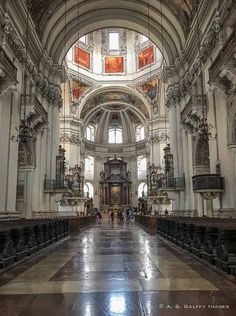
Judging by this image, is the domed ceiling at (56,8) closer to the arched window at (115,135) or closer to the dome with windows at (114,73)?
the dome with windows at (114,73)

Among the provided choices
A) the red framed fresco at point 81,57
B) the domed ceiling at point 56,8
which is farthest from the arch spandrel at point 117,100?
the domed ceiling at point 56,8

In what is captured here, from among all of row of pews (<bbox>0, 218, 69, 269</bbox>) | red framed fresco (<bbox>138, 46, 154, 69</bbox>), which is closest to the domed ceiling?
row of pews (<bbox>0, 218, 69, 269</bbox>)

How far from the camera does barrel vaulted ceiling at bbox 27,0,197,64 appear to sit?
17.6 m

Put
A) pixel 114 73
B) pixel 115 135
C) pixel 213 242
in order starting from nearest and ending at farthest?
pixel 213 242, pixel 114 73, pixel 115 135

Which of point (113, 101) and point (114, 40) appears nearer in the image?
point (114, 40)

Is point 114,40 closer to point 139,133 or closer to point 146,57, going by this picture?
point 146,57

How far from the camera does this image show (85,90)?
33812mm

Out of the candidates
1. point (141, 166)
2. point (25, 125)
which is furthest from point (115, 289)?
point (141, 166)

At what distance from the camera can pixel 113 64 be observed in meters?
35.3

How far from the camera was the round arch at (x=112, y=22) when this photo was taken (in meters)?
18.5

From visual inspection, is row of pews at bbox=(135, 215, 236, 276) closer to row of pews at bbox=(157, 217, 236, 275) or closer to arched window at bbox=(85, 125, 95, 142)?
row of pews at bbox=(157, 217, 236, 275)

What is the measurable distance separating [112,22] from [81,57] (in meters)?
12.6

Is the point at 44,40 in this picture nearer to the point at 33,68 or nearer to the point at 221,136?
the point at 33,68

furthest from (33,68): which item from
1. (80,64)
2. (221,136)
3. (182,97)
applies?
(80,64)
